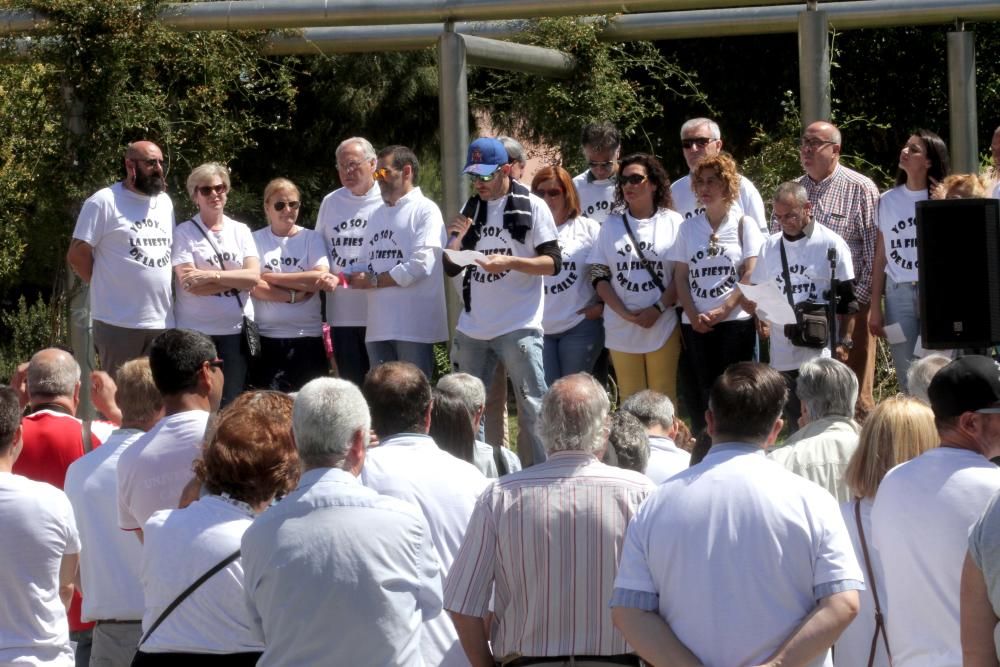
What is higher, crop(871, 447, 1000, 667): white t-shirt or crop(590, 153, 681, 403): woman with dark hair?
crop(590, 153, 681, 403): woman with dark hair

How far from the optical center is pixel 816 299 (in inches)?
336

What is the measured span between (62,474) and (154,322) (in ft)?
8.72

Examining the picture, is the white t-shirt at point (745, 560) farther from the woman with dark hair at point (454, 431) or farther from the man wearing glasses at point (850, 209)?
the man wearing glasses at point (850, 209)

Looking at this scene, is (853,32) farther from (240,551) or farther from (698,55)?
(240,551)

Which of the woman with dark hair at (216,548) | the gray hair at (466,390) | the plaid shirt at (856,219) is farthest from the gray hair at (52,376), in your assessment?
the plaid shirt at (856,219)

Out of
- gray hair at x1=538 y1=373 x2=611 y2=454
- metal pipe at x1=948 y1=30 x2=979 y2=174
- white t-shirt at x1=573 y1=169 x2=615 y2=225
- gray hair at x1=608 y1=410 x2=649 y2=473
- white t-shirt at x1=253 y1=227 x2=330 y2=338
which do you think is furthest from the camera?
metal pipe at x1=948 y1=30 x2=979 y2=174

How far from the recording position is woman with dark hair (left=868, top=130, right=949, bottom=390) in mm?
8727

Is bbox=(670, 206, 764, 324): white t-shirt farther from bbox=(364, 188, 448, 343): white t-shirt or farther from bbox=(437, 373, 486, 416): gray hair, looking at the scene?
bbox=(437, 373, 486, 416): gray hair

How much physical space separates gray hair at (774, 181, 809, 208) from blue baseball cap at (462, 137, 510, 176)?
1568mm

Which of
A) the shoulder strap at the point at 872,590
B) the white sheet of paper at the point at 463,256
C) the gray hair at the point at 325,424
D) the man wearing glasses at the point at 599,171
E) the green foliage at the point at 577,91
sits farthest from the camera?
the green foliage at the point at 577,91

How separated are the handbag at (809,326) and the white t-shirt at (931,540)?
3847 mm

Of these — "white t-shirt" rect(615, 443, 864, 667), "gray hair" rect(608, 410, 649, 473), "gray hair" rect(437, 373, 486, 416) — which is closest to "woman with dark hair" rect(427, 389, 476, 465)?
"gray hair" rect(437, 373, 486, 416)

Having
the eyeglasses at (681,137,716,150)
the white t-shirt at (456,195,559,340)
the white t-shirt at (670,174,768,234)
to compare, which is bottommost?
the white t-shirt at (456,195,559,340)

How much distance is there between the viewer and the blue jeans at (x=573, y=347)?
9.16 meters
